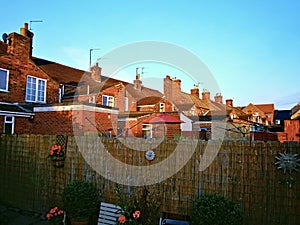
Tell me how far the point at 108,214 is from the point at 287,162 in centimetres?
429

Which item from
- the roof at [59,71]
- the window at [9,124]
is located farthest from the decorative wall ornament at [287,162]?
the roof at [59,71]

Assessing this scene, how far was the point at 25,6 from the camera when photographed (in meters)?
11.8

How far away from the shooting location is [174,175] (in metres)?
5.94

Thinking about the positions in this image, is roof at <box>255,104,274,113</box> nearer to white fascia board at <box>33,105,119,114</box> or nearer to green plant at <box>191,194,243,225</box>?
white fascia board at <box>33,105,119,114</box>

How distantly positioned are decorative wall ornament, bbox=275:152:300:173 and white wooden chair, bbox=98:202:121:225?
381 cm

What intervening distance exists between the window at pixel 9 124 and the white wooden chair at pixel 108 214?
1115cm

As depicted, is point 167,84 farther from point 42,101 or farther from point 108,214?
point 108,214

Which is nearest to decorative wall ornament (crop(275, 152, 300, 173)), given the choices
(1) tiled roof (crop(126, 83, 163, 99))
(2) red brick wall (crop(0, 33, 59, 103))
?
(2) red brick wall (crop(0, 33, 59, 103))

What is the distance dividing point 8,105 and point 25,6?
6799 mm

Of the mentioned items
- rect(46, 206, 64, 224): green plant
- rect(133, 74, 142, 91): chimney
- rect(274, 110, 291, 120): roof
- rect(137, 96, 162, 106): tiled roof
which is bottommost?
rect(46, 206, 64, 224): green plant

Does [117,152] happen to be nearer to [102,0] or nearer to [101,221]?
[101,221]

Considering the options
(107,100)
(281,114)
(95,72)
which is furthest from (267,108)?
(107,100)

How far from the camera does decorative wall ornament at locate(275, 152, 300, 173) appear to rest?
4657 mm

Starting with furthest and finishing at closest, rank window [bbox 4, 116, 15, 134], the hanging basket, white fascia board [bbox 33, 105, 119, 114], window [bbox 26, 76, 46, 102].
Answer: window [bbox 26, 76, 46, 102] → window [bbox 4, 116, 15, 134] → white fascia board [bbox 33, 105, 119, 114] → the hanging basket
